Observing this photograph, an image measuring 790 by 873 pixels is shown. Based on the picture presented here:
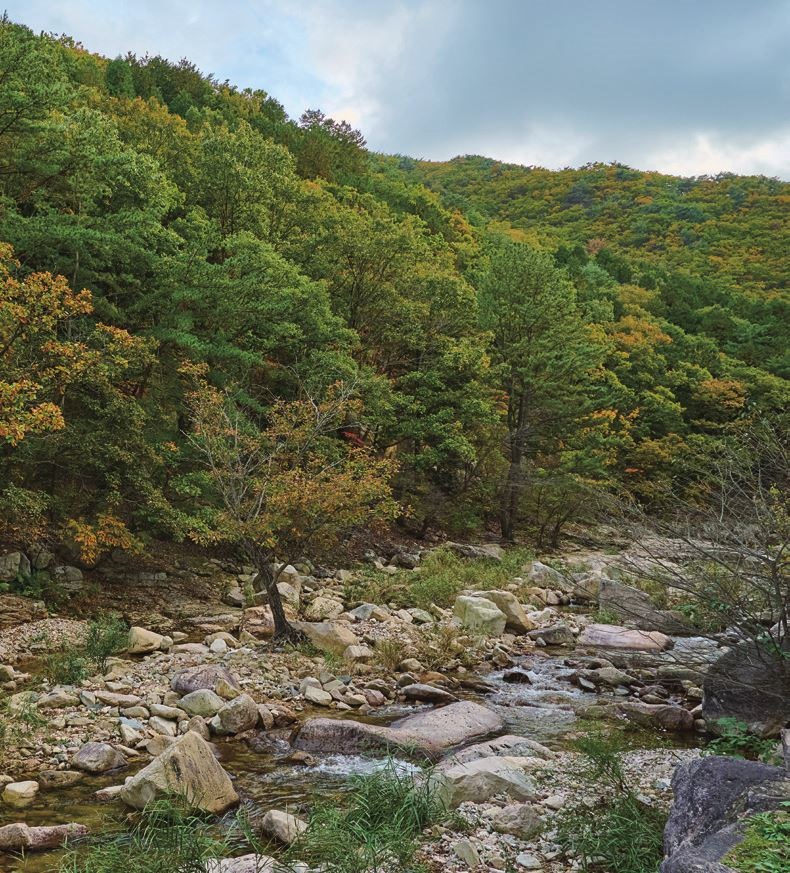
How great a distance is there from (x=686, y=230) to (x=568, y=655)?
50.8 meters

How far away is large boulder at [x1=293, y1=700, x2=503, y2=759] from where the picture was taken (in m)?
7.35

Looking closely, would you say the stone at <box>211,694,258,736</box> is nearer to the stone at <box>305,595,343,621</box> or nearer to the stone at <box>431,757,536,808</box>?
the stone at <box>431,757,536,808</box>

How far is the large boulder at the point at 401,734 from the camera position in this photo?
24.1 feet

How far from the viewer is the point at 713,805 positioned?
13.1ft

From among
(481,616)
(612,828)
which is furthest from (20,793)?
(481,616)

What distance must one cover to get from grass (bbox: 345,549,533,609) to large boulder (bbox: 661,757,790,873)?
10013 millimetres

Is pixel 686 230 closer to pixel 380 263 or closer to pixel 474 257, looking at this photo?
pixel 474 257

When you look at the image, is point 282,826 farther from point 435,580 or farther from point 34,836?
point 435,580

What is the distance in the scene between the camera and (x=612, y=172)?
223 feet

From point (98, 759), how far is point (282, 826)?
2.50m

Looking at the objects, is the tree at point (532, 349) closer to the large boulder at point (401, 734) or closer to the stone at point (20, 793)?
the large boulder at point (401, 734)

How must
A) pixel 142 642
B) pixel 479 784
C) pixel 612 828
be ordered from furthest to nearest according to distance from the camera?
pixel 142 642 → pixel 479 784 → pixel 612 828

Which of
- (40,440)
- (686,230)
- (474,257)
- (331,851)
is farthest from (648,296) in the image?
(331,851)

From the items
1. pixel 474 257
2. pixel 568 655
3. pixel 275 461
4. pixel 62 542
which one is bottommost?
pixel 568 655
